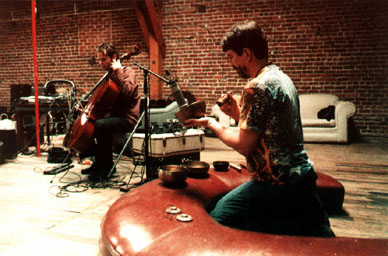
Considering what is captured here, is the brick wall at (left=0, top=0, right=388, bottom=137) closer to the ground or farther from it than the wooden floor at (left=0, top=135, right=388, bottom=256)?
farther from it

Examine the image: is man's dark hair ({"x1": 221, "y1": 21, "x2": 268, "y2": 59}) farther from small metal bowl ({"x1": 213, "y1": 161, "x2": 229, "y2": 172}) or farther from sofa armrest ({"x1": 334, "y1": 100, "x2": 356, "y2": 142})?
sofa armrest ({"x1": 334, "y1": 100, "x2": 356, "y2": 142})

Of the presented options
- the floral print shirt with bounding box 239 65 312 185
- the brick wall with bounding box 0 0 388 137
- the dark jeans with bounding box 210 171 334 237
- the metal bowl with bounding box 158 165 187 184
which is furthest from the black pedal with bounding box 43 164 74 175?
the brick wall with bounding box 0 0 388 137

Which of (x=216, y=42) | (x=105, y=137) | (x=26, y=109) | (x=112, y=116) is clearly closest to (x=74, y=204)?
(x=105, y=137)

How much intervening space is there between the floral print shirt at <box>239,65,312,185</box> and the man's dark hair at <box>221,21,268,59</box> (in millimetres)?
95

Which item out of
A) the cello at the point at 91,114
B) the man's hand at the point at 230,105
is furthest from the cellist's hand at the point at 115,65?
the man's hand at the point at 230,105

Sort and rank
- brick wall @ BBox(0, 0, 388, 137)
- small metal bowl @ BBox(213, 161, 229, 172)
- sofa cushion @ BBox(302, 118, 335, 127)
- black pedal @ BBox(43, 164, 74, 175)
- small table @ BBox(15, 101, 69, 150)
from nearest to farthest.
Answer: small metal bowl @ BBox(213, 161, 229, 172) → black pedal @ BBox(43, 164, 74, 175) → small table @ BBox(15, 101, 69, 150) → sofa cushion @ BBox(302, 118, 335, 127) → brick wall @ BBox(0, 0, 388, 137)

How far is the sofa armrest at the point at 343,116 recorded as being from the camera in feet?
19.0

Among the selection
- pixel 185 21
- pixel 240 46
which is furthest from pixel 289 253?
pixel 185 21

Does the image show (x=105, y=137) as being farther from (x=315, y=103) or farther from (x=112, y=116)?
(x=315, y=103)

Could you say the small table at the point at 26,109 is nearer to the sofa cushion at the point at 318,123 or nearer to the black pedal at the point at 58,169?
the black pedal at the point at 58,169

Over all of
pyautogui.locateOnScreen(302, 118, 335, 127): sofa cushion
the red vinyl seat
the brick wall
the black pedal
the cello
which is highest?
the brick wall

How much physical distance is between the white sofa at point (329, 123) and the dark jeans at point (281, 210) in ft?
15.0

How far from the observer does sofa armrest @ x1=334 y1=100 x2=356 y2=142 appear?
5.79 meters

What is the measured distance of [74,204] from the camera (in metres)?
2.88
